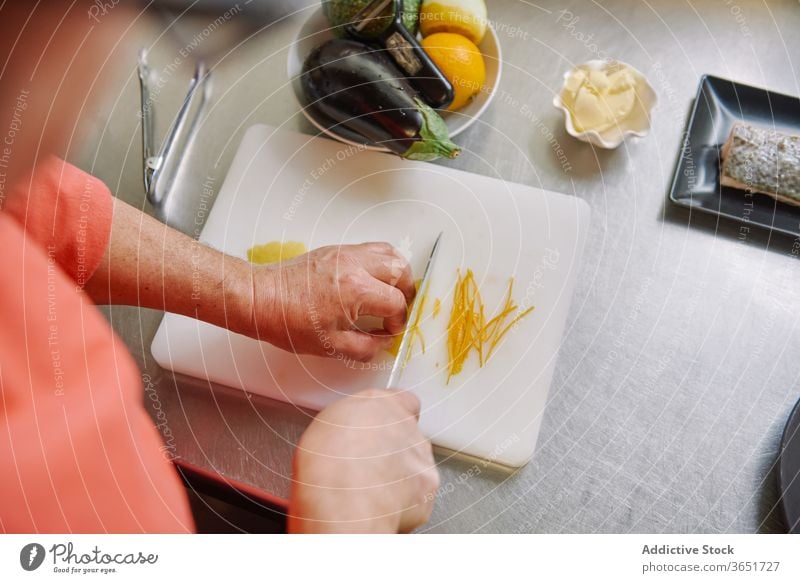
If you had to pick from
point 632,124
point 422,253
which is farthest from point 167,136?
point 632,124

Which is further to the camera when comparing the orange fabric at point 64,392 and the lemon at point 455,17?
the lemon at point 455,17

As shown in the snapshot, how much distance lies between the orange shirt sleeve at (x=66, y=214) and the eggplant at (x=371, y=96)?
187mm

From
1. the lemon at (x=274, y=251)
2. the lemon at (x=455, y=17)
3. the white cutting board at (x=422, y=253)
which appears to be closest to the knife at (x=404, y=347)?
the white cutting board at (x=422, y=253)

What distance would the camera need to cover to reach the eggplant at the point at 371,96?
49 cm

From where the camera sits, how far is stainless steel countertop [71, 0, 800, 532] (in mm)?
460

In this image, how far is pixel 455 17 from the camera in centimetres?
52

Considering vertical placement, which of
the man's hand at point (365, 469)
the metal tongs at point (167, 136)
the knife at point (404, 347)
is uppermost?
the metal tongs at point (167, 136)

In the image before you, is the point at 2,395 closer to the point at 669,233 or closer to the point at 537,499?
the point at 537,499

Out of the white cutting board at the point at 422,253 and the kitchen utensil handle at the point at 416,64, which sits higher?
the kitchen utensil handle at the point at 416,64

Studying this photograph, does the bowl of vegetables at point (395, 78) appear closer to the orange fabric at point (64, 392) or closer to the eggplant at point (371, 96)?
the eggplant at point (371, 96)

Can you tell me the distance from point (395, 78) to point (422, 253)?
5.6 inches

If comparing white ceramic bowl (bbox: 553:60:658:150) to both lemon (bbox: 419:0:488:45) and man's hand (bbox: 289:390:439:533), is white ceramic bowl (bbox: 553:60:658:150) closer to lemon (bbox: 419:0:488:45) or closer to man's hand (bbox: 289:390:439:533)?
lemon (bbox: 419:0:488:45)

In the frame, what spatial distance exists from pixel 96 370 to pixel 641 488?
1.35 feet

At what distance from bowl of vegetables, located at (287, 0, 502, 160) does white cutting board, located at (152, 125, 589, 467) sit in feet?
0.12
